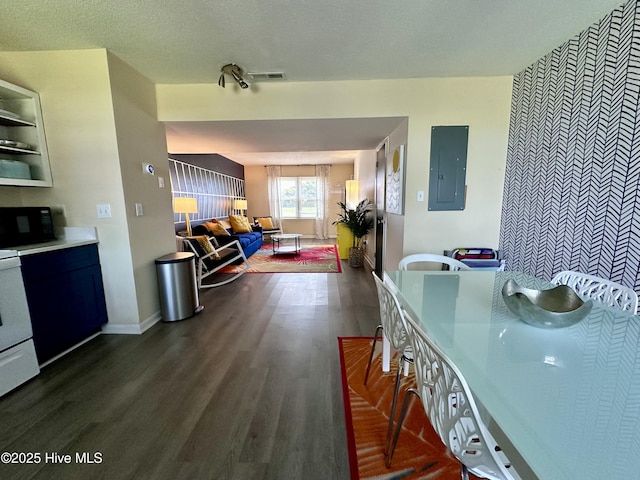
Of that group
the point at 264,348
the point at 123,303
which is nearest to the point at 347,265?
the point at 264,348

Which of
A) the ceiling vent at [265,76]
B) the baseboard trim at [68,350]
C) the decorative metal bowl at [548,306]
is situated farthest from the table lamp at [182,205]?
the decorative metal bowl at [548,306]

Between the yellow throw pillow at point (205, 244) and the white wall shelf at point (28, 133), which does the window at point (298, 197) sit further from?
the white wall shelf at point (28, 133)

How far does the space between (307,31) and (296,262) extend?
384 centimetres

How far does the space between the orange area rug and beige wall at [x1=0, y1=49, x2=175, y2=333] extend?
220 cm

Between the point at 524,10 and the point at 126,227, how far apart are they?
3.39m

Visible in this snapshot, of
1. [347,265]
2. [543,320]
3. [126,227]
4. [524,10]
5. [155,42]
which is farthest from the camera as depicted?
[347,265]

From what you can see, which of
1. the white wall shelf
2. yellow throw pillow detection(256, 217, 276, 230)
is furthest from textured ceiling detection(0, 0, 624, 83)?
yellow throw pillow detection(256, 217, 276, 230)

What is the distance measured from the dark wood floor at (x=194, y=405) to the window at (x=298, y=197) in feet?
20.2

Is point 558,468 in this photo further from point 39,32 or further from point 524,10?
point 39,32

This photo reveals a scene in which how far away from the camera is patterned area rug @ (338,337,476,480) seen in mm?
1153

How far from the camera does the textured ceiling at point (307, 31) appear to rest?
1.63 m

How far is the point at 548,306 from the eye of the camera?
3.93 ft

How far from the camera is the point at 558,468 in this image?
1.60ft

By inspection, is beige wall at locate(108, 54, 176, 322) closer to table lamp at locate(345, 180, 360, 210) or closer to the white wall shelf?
the white wall shelf
